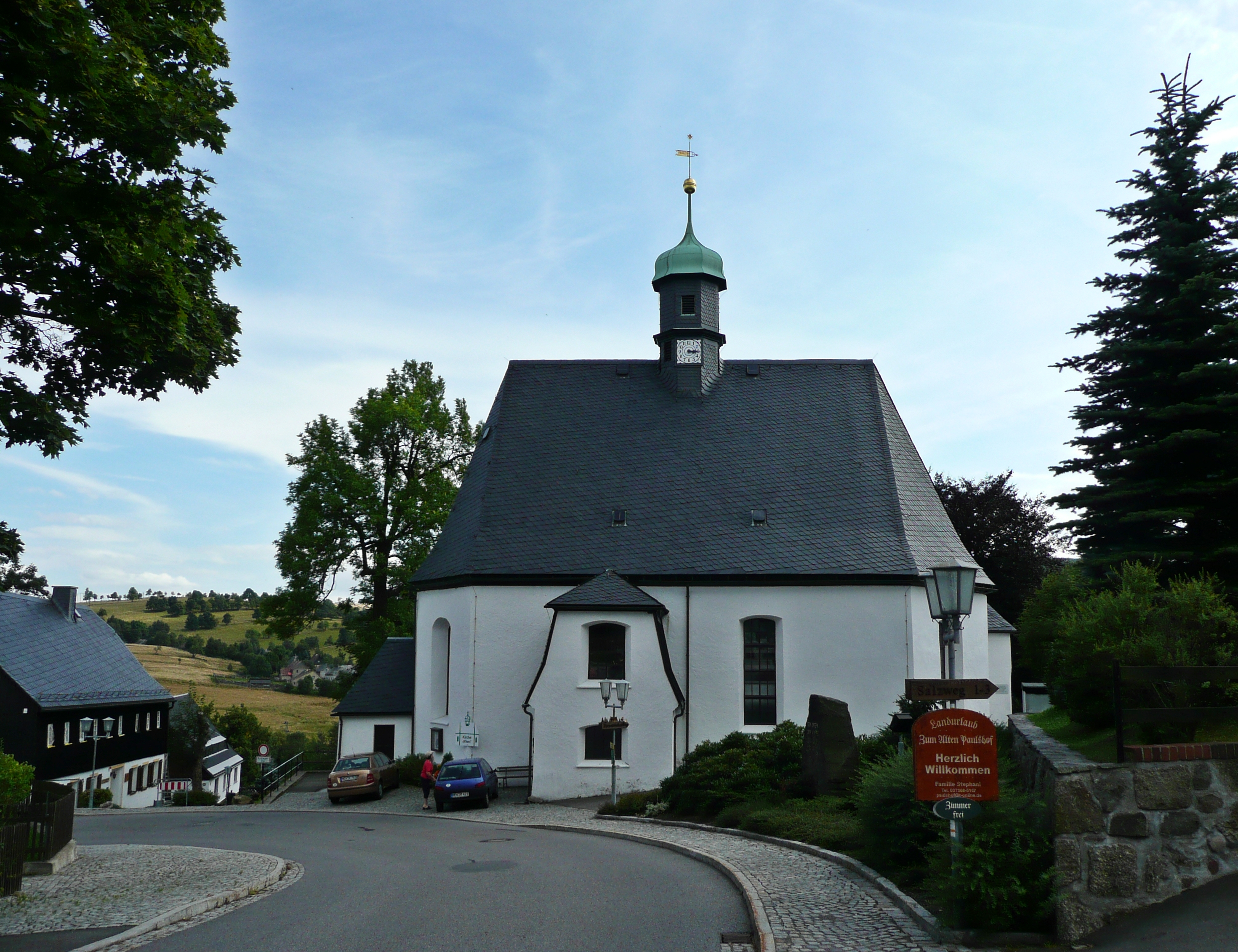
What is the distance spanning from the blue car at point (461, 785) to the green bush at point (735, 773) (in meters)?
4.59

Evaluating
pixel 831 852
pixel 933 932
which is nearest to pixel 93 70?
pixel 933 932

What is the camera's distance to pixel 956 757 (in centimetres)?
833

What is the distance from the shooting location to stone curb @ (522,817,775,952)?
842cm

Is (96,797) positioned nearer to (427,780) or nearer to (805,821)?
(427,780)

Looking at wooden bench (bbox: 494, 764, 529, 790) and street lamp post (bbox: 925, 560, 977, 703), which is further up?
street lamp post (bbox: 925, 560, 977, 703)

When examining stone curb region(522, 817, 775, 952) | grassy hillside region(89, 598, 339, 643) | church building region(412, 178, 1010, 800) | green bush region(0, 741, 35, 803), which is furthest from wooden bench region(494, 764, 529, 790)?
grassy hillside region(89, 598, 339, 643)

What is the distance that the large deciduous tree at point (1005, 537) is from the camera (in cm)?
3172

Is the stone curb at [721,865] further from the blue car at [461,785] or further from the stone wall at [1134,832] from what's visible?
the blue car at [461,785]

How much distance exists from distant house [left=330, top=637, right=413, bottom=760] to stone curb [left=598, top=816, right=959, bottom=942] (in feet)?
44.6

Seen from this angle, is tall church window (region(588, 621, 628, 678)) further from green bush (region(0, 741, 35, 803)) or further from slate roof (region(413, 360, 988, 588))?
green bush (region(0, 741, 35, 803))

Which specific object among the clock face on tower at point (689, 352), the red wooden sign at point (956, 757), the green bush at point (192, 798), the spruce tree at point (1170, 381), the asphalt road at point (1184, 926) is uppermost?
the clock face on tower at point (689, 352)

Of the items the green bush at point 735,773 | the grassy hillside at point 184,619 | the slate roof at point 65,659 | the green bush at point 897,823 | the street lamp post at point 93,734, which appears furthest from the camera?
the grassy hillside at point 184,619

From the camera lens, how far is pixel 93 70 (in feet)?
30.3

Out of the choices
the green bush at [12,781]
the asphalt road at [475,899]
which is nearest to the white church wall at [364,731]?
the asphalt road at [475,899]
